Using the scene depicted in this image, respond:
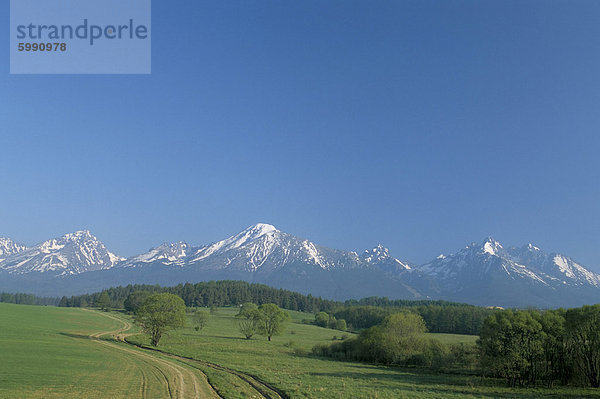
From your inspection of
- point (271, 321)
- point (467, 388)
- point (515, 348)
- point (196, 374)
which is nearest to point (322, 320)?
point (271, 321)

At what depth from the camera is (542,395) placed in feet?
152

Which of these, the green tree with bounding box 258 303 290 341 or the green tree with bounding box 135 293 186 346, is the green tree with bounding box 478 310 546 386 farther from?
the green tree with bounding box 258 303 290 341

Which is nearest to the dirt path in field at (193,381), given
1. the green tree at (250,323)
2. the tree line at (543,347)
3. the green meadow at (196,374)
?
the green meadow at (196,374)

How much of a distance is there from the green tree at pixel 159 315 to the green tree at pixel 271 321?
3788 centimetres

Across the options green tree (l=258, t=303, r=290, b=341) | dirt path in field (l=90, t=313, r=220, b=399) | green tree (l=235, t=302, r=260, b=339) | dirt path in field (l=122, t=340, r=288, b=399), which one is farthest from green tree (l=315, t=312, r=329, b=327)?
dirt path in field (l=90, t=313, r=220, b=399)

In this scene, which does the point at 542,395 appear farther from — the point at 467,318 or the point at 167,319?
the point at 467,318

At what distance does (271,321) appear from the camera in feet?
398

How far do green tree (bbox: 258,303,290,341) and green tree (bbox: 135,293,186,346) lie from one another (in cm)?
3788

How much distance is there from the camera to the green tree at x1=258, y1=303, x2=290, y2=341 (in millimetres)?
119750

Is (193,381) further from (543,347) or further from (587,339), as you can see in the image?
(587,339)

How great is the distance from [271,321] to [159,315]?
46.5m

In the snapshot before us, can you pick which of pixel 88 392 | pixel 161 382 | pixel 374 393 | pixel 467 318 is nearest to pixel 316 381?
pixel 374 393

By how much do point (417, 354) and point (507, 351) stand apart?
2784 cm

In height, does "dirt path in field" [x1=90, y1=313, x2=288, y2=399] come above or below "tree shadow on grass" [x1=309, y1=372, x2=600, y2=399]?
above
